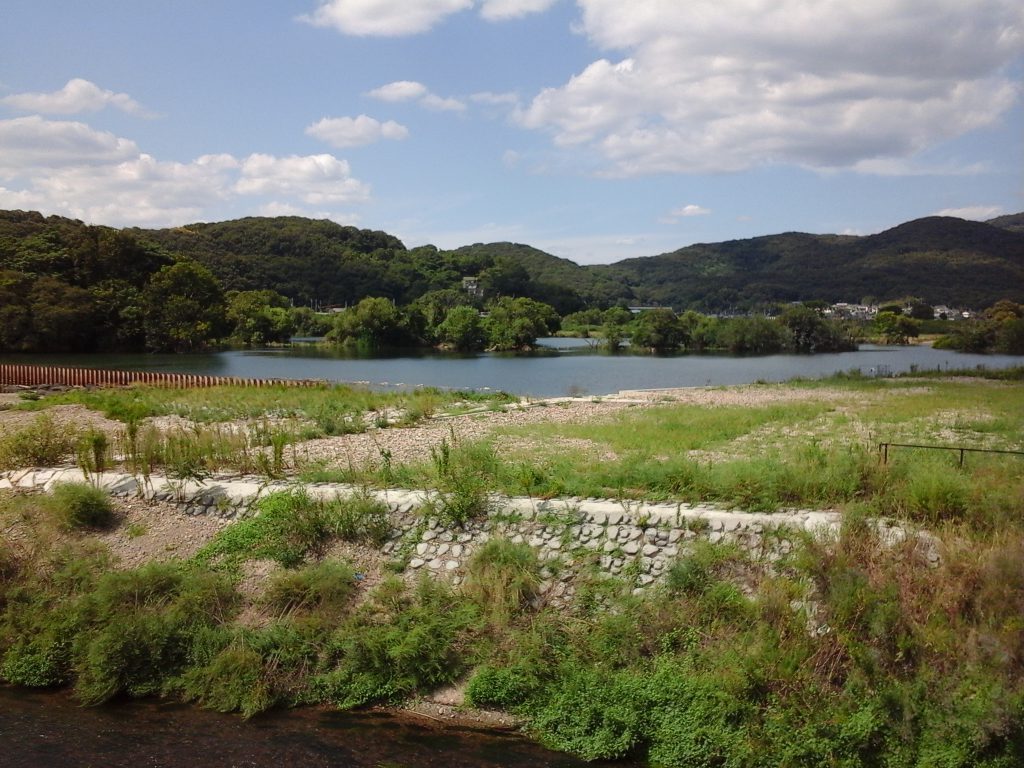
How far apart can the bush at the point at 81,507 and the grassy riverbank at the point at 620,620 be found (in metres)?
0.05

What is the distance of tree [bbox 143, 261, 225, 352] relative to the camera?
74750mm

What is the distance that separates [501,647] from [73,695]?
5.57 m

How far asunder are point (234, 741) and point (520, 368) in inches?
2148

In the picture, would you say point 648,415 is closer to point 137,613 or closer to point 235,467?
point 235,467

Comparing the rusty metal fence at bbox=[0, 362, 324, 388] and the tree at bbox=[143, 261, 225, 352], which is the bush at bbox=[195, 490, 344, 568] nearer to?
the rusty metal fence at bbox=[0, 362, 324, 388]

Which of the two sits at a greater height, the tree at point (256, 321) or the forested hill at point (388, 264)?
the forested hill at point (388, 264)

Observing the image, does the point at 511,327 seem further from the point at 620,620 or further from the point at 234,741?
the point at 234,741

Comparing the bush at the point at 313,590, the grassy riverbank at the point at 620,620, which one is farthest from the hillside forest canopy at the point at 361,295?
the bush at the point at 313,590

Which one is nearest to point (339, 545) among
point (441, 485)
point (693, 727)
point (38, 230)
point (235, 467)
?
point (441, 485)

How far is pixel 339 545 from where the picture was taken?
11.2m

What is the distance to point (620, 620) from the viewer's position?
29.7ft

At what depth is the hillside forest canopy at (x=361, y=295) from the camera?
2598 inches

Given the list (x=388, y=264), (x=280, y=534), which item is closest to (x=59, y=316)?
(x=280, y=534)

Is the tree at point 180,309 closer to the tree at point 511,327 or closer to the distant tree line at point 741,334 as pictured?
the tree at point 511,327
